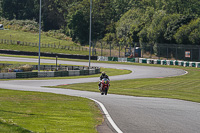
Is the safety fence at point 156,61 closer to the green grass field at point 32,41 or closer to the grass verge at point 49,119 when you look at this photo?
the green grass field at point 32,41

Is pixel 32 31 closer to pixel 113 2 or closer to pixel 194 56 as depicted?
pixel 113 2

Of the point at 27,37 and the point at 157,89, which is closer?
the point at 157,89

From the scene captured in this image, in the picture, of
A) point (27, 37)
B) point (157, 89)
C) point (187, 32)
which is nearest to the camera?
point (157, 89)

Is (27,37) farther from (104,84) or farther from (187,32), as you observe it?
(104,84)

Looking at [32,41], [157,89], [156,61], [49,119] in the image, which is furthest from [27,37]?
[49,119]

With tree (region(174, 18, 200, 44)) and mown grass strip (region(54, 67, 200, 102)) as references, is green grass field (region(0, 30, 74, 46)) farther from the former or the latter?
mown grass strip (region(54, 67, 200, 102))

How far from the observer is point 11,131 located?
30.4ft

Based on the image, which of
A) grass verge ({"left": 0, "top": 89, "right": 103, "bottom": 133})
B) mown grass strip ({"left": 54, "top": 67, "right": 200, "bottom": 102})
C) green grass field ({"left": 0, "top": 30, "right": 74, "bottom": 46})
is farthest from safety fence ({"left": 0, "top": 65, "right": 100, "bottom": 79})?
green grass field ({"left": 0, "top": 30, "right": 74, "bottom": 46})

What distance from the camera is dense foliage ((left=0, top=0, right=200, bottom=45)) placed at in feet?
298

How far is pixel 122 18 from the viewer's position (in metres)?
118

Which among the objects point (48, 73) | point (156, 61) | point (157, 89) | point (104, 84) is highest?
point (156, 61)

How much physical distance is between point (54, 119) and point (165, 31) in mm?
81338

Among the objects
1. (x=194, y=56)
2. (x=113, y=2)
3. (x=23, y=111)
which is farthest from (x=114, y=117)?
(x=113, y=2)

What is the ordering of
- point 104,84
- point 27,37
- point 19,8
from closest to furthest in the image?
point 104,84 < point 27,37 < point 19,8
